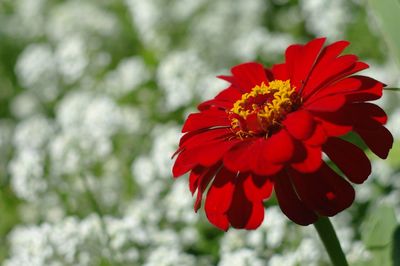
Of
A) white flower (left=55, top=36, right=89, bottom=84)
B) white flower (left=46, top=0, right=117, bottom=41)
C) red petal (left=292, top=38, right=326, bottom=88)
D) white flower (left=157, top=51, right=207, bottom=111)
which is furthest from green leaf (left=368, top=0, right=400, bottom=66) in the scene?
white flower (left=46, top=0, right=117, bottom=41)

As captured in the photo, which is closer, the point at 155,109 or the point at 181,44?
the point at 155,109

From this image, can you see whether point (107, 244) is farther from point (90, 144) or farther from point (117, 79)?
point (117, 79)

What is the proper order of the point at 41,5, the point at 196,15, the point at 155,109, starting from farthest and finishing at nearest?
the point at 41,5 → the point at 196,15 → the point at 155,109

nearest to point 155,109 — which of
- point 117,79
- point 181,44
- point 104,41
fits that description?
point 117,79

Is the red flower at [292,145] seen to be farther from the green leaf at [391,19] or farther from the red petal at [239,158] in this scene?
the green leaf at [391,19]

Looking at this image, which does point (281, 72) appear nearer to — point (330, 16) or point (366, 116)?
point (366, 116)

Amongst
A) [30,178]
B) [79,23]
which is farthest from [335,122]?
[79,23]
